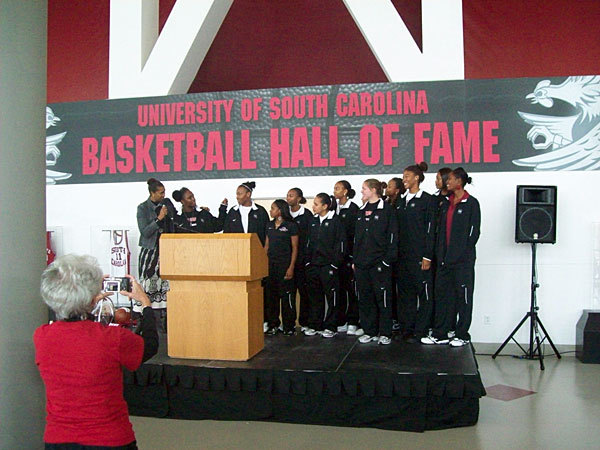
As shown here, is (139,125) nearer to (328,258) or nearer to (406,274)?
(328,258)

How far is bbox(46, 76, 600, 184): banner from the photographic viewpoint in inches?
236

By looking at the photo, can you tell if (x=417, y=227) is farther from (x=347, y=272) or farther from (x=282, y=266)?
(x=282, y=266)

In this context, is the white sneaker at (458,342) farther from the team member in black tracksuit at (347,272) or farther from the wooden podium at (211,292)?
the wooden podium at (211,292)

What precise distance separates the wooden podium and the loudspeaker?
9.44ft

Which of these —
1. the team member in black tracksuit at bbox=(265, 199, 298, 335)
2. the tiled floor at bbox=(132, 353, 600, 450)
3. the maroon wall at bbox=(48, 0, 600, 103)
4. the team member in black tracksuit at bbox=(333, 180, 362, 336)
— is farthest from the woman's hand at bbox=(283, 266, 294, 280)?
the maroon wall at bbox=(48, 0, 600, 103)

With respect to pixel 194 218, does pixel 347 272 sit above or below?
below

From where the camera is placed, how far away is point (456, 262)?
15.9ft

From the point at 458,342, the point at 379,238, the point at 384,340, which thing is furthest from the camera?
the point at 379,238

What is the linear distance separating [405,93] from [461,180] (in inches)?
67.9

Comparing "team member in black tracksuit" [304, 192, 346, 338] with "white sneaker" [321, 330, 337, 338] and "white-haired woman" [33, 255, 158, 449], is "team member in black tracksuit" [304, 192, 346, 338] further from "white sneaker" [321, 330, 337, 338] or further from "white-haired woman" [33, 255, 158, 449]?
"white-haired woman" [33, 255, 158, 449]

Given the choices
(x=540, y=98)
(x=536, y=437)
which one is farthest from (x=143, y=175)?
(x=536, y=437)

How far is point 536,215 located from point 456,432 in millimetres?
2718

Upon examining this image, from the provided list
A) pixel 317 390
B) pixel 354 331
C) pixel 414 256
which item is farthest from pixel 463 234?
pixel 317 390

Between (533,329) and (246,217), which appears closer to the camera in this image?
(533,329)
